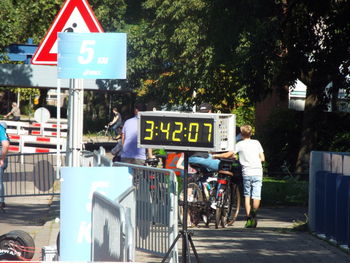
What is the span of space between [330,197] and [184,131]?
3.80 meters

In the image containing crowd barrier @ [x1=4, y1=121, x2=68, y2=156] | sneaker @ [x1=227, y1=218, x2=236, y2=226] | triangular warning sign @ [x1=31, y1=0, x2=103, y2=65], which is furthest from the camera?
crowd barrier @ [x1=4, y1=121, x2=68, y2=156]

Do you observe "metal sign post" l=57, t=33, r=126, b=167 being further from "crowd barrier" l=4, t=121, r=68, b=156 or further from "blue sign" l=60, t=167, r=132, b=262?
"crowd barrier" l=4, t=121, r=68, b=156

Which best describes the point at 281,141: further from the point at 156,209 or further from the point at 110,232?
the point at 110,232

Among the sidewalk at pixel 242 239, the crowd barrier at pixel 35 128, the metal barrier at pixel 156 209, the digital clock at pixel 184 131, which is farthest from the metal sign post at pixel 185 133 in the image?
the crowd barrier at pixel 35 128

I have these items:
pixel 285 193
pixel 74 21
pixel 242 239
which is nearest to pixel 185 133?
pixel 74 21

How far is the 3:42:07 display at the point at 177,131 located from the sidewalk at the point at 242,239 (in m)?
1.62

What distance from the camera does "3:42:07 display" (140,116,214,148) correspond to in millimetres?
8672

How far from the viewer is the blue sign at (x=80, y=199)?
8.10 metres

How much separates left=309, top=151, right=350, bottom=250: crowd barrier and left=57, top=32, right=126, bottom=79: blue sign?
149 inches

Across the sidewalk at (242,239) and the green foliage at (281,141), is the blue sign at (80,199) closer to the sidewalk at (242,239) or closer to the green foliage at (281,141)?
the sidewalk at (242,239)

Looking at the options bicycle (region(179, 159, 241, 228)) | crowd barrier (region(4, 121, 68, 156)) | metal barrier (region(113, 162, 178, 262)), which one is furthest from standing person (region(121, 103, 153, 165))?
crowd barrier (region(4, 121, 68, 156))

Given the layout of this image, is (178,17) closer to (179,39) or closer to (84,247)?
(179,39)

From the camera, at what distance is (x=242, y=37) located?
21.3 meters

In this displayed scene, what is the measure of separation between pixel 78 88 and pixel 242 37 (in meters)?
11.4
